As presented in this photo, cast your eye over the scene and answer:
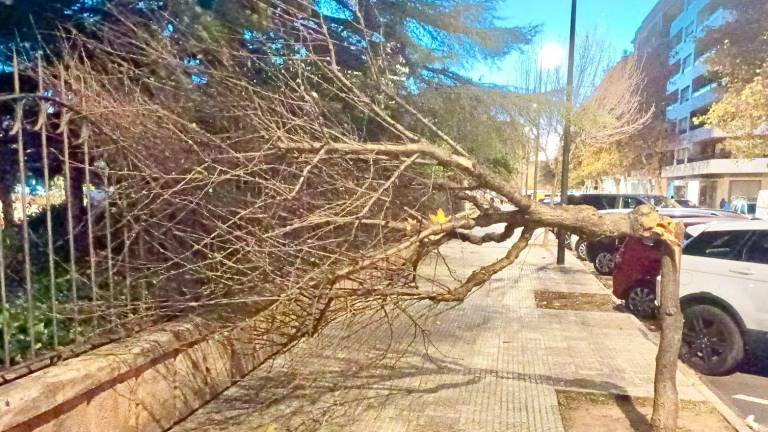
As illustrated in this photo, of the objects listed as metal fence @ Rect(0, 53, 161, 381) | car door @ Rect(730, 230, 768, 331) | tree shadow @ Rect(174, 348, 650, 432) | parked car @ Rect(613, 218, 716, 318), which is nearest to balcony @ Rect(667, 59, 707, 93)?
parked car @ Rect(613, 218, 716, 318)

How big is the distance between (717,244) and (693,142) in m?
41.1

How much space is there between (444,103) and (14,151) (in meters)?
5.91

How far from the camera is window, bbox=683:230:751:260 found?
6.14 m

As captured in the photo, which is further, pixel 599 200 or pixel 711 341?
pixel 599 200

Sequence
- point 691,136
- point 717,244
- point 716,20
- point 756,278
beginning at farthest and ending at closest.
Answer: point 691,136 → point 716,20 → point 717,244 → point 756,278

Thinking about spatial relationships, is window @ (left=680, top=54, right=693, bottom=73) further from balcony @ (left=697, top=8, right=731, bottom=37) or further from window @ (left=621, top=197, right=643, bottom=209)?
window @ (left=621, top=197, right=643, bottom=209)

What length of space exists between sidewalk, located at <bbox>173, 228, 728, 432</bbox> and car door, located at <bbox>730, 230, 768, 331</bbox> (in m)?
1.01

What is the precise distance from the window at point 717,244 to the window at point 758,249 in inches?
4.1

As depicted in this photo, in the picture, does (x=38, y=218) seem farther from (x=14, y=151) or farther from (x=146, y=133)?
(x=146, y=133)

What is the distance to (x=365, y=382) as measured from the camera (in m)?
5.07

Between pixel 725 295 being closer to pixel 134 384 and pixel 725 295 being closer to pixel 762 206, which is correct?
pixel 134 384

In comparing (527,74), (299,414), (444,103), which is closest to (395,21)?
(444,103)

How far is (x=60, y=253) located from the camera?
5.03 meters

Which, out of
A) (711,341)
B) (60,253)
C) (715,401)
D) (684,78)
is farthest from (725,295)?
(684,78)
